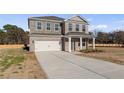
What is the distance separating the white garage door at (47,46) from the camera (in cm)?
2994

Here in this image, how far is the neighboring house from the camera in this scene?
29620 millimetres

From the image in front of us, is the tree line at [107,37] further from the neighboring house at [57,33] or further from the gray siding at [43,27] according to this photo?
the gray siding at [43,27]

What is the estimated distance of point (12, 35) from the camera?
8681 cm

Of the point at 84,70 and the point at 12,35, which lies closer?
the point at 84,70

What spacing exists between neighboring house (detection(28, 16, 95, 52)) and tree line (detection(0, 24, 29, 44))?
53037mm

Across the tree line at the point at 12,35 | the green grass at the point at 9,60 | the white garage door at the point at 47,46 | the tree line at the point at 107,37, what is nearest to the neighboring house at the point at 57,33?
the white garage door at the point at 47,46

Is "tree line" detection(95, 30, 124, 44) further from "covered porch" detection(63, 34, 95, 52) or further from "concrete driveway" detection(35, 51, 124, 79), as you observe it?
"concrete driveway" detection(35, 51, 124, 79)

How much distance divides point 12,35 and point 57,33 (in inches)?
2337

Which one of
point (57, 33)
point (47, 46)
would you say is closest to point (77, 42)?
point (57, 33)

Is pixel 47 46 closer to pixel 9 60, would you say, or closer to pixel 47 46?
pixel 47 46

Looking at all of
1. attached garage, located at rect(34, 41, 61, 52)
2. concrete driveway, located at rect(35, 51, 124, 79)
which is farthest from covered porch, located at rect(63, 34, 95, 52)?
concrete driveway, located at rect(35, 51, 124, 79)
